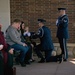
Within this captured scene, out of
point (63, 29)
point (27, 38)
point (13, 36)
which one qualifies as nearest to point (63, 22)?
point (63, 29)

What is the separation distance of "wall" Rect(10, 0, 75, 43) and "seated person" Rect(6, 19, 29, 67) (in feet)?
7.63

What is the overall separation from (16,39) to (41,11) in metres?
2.79

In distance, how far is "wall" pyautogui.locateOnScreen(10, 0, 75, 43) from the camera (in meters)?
11.6

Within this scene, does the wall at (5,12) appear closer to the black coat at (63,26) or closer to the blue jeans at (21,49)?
the black coat at (63,26)

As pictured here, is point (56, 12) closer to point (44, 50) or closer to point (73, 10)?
point (73, 10)

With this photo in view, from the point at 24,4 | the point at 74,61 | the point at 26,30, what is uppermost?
the point at 24,4

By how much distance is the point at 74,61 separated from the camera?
10.4 metres

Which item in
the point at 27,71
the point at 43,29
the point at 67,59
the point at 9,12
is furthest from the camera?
the point at 9,12

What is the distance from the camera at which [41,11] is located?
1168 centimetres

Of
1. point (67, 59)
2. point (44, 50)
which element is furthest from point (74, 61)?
point (44, 50)

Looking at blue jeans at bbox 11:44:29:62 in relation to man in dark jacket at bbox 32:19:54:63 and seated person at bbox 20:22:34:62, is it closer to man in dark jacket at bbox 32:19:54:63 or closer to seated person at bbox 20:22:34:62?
seated person at bbox 20:22:34:62

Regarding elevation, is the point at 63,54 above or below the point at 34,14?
below

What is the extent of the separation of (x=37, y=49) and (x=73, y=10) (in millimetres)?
2379

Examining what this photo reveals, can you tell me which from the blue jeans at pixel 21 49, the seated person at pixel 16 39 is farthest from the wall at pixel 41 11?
the blue jeans at pixel 21 49
